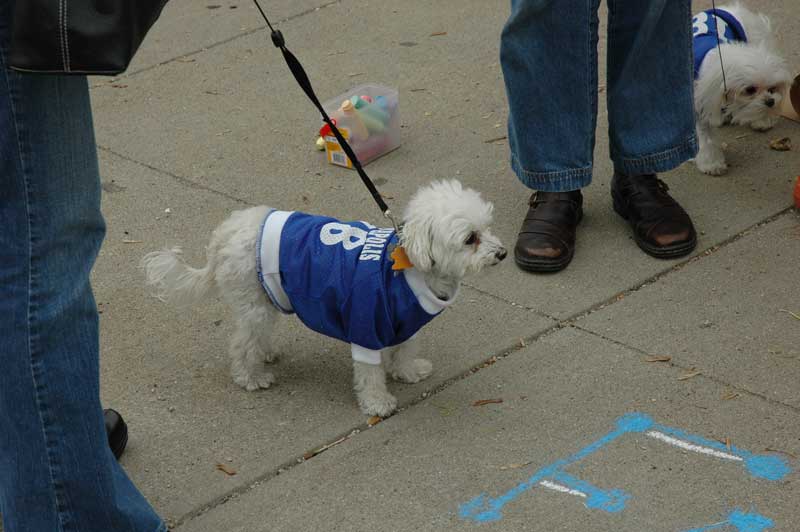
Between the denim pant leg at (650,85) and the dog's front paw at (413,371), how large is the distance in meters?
1.44

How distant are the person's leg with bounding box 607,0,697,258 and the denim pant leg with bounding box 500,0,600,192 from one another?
0.16 meters

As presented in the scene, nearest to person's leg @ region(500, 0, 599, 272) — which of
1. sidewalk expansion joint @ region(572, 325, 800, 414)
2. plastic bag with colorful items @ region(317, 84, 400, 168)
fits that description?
sidewalk expansion joint @ region(572, 325, 800, 414)

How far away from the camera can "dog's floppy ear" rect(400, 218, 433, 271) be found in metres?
3.39

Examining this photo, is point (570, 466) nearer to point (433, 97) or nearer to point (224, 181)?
point (224, 181)

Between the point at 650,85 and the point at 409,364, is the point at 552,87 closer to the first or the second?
the point at 650,85

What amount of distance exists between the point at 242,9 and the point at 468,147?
2963 millimetres

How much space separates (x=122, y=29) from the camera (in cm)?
229

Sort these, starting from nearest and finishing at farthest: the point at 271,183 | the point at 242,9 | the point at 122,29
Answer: the point at 122,29 → the point at 271,183 → the point at 242,9

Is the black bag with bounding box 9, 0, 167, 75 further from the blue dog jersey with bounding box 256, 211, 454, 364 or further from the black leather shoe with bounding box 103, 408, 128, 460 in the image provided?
the black leather shoe with bounding box 103, 408, 128, 460

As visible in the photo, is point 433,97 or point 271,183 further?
point 433,97

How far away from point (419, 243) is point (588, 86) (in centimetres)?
142

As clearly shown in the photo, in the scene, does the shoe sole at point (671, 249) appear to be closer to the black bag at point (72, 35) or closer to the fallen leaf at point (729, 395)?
the fallen leaf at point (729, 395)

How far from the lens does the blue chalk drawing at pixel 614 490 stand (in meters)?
3.12

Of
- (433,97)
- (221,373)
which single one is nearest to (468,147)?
(433,97)
